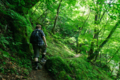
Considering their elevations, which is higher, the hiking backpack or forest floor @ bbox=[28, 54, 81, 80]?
the hiking backpack

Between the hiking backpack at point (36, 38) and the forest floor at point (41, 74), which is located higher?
the hiking backpack at point (36, 38)

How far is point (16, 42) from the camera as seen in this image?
161 inches

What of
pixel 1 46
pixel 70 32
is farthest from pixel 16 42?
pixel 70 32

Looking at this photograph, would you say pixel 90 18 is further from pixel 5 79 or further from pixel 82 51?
pixel 5 79

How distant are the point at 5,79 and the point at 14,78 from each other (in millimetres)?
340

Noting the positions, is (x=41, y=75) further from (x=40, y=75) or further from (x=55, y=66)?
(x=55, y=66)

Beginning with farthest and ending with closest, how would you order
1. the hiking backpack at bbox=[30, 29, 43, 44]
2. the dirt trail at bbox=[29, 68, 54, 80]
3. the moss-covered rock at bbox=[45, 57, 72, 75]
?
1. the moss-covered rock at bbox=[45, 57, 72, 75]
2. the hiking backpack at bbox=[30, 29, 43, 44]
3. the dirt trail at bbox=[29, 68, 54, 80]

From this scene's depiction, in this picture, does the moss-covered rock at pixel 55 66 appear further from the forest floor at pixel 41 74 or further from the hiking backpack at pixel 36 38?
the hiking backpack at pixel 36 38

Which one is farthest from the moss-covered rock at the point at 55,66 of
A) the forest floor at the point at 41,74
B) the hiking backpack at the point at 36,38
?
the hiking backpack at the point at 36,38

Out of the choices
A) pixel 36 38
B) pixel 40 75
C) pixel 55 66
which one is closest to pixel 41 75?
pixel 40 75

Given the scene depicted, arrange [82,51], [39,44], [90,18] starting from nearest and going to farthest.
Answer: [39,44] → [90,18] → [82,51]

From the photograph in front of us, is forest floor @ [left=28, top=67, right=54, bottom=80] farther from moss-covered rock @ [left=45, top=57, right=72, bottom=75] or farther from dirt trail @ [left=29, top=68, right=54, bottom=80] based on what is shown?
moss-covered rock @ [left=45, top=57, right=72, bottom=75]

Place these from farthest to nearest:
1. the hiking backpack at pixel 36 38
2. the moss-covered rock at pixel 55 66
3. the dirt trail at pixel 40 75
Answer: the moss-covered rock at pixel 55 66 < the hiking backpack at pixel 36 38 < the dirt trail at pixel 40 75

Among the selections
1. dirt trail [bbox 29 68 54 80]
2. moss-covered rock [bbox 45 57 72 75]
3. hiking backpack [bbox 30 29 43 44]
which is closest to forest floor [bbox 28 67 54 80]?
dirt trail [bbox 29 68 54 80]
